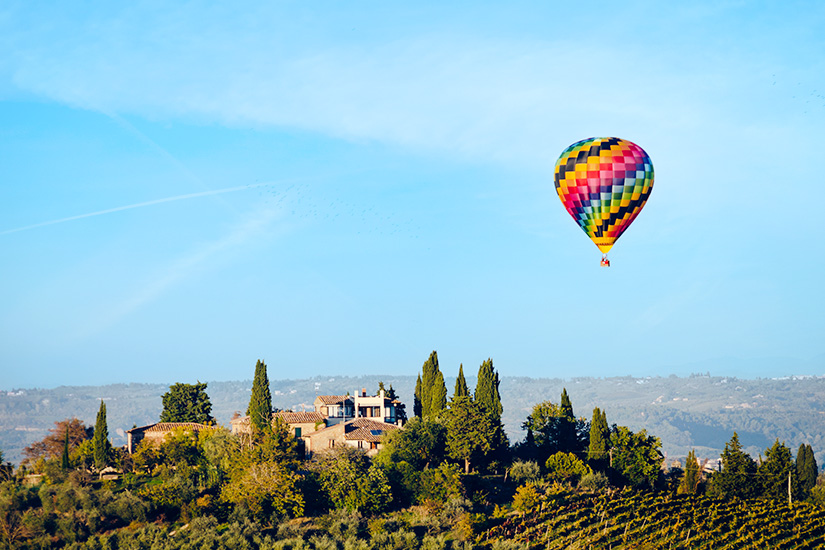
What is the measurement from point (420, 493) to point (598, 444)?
1906 cm

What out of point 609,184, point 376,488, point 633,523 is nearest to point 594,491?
point 633,523

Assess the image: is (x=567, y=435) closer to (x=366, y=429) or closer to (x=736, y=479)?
(x=736, y=479)

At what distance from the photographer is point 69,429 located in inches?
3282

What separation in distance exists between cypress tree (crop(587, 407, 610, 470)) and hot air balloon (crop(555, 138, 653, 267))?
1823cm

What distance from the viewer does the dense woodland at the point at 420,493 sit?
5738 cm

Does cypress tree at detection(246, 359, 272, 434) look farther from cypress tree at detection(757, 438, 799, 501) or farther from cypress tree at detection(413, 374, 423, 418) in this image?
cypress tree at detection(757, 438, 799, 501)

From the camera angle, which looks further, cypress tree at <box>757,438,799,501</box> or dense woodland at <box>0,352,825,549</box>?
cypress tree at <box>757,438,799,501</box>

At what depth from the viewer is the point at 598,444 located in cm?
7450

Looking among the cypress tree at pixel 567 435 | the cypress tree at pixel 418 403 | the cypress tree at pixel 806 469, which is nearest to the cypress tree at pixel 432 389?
the cypress tree at pixel 418 403

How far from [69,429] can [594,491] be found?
4902 cm

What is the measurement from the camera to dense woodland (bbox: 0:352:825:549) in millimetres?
57375

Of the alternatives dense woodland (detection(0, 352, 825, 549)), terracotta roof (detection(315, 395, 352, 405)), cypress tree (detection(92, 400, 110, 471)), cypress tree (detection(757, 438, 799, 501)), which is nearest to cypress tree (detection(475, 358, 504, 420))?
dense woodland (detection(0, 352, 825, 549))

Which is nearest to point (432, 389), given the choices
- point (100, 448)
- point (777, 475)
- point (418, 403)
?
point (418, 403)

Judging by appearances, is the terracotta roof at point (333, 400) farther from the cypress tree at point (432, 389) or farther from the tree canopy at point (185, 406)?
the tree canopy at point (185, 406)
